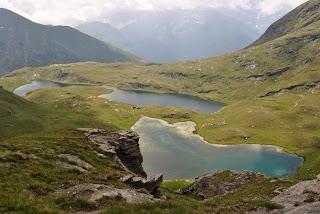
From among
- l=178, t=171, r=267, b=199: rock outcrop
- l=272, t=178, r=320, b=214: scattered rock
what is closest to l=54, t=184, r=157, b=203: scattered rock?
l=272, t=178, r=320, b=214: scattered rock

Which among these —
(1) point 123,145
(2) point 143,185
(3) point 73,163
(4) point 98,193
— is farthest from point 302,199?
(1) point 123,145

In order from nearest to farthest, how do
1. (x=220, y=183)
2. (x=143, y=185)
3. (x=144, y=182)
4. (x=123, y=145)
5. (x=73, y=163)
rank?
(x=143, y=185)
(x=144, y=182)
(x=73, y=163)
(x=220, y=183)
(x=123, y=145)

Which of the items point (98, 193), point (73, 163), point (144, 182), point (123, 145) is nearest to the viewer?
point (98, 193)

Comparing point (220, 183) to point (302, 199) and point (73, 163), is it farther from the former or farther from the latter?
point (302, 199)

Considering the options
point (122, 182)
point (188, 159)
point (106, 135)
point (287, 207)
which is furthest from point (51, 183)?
point (188, 159)

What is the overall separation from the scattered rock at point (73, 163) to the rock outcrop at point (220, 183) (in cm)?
2622

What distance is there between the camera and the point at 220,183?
72.4 m

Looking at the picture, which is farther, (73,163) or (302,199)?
(73,163)

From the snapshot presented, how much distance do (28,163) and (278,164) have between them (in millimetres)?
159728

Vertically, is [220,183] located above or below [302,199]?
below

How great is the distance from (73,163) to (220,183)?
31.3m

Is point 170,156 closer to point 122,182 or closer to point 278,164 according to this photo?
point 278,164

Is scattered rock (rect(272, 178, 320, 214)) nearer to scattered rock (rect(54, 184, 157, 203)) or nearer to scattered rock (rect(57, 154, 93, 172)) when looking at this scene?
scattered rock (rect(54, 184, 157, 203))

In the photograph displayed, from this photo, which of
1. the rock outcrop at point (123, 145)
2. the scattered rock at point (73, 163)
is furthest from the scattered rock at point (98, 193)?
the rock outcrop at point (123, 145)
